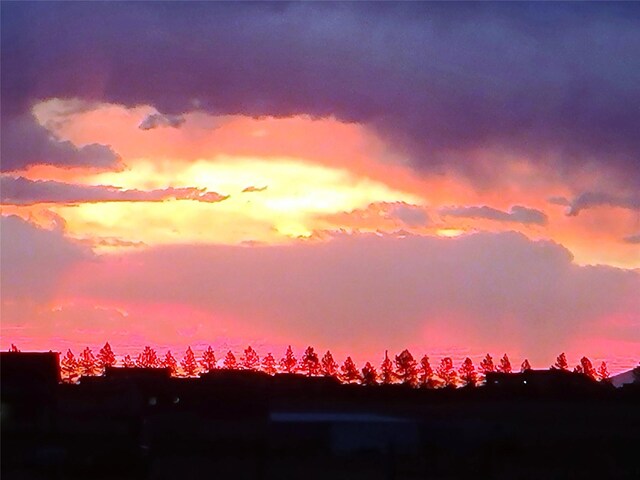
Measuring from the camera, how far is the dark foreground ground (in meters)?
32.4

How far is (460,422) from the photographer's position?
172ft

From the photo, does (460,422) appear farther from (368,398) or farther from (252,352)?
(252,352)

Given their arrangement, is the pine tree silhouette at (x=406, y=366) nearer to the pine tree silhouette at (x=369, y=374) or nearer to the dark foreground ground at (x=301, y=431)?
the pine tree silhouette at (x=369, y=374)

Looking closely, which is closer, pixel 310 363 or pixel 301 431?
pixel 301 431

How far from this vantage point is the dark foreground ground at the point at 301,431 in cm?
3244

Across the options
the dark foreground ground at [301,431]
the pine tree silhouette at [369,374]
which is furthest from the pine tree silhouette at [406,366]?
the dark foreground ground at [301,431]

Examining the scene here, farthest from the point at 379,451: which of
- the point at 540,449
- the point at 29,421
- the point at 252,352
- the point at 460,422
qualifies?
the point at 252,352

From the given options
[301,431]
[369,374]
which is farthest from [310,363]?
[301,431]

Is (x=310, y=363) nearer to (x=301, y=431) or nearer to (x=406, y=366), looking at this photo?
(x=406, y=366)

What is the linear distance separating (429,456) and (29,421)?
1928 cm

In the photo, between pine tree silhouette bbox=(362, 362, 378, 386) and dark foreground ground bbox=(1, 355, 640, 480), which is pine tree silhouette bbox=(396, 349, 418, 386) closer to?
pine tree silhouette bbox=(362, 362, 378, 386)

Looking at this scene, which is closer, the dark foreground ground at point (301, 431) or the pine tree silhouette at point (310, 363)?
the dark foreground ground at point (301, 431)

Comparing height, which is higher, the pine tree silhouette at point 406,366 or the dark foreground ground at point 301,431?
the pine tree silhouette at point 406,366

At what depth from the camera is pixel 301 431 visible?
180 ft
